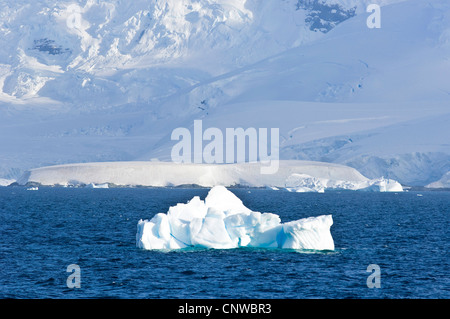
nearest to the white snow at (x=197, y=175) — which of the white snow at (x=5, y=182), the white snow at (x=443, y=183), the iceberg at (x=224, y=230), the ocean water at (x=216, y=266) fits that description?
the white snow at (x=443, y=183)

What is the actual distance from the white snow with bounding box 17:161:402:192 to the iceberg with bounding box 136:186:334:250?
8771 cm

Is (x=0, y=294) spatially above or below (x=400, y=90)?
below

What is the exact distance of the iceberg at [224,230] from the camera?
1564 inches

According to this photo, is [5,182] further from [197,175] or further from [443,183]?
[443,183]

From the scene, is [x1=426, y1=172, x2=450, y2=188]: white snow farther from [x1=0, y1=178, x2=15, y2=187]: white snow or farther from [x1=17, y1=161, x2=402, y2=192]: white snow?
[x1=0, y1=178, x2=15, y2=187]: white snow

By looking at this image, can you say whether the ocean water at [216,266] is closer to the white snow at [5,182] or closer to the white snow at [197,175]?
the white snow at [197,175]

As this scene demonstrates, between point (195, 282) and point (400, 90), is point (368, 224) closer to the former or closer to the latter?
point (195, 282)

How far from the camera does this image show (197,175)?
133m

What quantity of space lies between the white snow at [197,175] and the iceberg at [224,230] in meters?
87.7

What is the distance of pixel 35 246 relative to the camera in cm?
4384

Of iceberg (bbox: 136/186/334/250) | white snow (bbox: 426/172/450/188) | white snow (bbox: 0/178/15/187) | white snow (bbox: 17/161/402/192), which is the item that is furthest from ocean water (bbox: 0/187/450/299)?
white snow (bbox: 0/178/15/187)

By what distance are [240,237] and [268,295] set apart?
11482mm

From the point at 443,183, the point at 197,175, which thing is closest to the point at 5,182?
the point at 197,175
